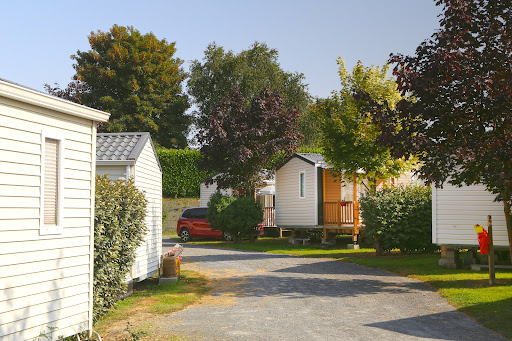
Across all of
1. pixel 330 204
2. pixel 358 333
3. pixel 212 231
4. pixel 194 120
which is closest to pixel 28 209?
pixel 358 333

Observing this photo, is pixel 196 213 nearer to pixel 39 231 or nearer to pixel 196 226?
pixel 196 226

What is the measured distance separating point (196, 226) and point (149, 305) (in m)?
16.9

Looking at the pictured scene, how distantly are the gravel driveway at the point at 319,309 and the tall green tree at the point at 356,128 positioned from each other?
19.3 ft

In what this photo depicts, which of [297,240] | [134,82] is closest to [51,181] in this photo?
[297,240]

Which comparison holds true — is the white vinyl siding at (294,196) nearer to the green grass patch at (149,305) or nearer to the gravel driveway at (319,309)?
the gravel driveway at (319,309)

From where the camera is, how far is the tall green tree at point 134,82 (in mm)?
43625

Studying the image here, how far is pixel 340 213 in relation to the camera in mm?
23578

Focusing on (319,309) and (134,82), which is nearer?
(319,309)

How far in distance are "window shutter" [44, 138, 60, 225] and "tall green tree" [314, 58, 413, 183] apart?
48.2 ft

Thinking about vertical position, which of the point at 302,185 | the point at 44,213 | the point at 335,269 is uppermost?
the point at 302,185

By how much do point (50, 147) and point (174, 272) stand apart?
709 cm

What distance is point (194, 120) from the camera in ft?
162

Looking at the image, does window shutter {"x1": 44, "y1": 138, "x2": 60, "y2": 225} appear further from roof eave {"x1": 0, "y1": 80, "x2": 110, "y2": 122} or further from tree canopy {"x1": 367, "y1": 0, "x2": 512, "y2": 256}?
tree canopy {"x1": 367, "y1": 0, "x2": 512, "y2": 256}

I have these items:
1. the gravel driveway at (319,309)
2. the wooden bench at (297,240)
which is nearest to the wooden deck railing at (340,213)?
the wooden bench at (297,240)
